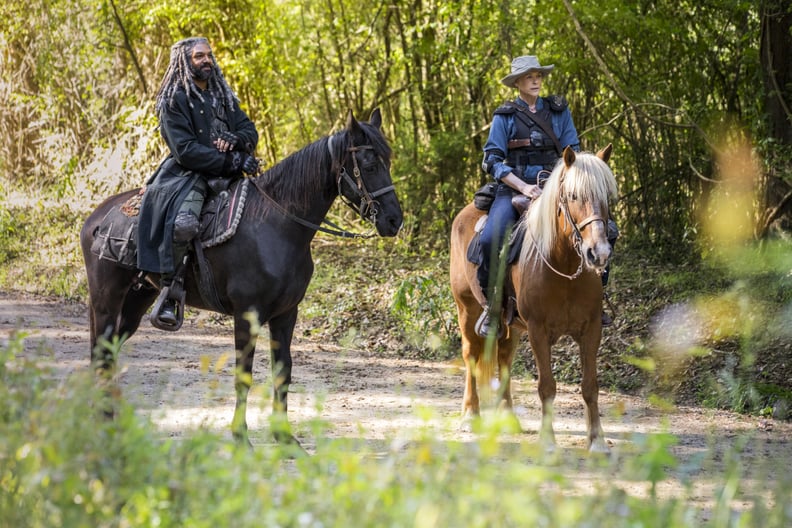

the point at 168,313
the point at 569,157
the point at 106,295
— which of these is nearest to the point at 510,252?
the point at 569,157

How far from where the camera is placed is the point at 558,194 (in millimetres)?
6273

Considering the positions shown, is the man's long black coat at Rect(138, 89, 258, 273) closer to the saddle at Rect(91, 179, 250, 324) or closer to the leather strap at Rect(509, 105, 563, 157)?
the saddle at Rect(91, 179, 250, 324)

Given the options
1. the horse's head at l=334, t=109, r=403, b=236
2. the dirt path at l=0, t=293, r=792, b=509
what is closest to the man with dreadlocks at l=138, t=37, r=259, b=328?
the horse's head at l=334, t=109, r=403, b=236

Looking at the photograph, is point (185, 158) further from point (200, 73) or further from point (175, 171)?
point (200, 73)

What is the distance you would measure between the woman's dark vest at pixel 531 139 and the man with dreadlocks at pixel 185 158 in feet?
6.21

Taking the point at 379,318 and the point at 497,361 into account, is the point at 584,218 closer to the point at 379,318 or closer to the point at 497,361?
the point at 497,361

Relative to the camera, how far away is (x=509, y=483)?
3043 mm

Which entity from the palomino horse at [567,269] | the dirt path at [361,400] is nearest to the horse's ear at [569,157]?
the palomino horse at [567,269]

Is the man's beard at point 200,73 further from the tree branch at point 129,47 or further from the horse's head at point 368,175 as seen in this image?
the tree branch at point 129,47

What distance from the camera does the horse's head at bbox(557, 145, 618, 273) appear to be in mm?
5820

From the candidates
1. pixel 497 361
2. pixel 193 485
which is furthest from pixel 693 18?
pixel 193 485

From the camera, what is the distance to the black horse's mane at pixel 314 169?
6.42m

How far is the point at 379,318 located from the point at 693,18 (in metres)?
5.16

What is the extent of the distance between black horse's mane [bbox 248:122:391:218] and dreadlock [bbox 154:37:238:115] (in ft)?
2.30
